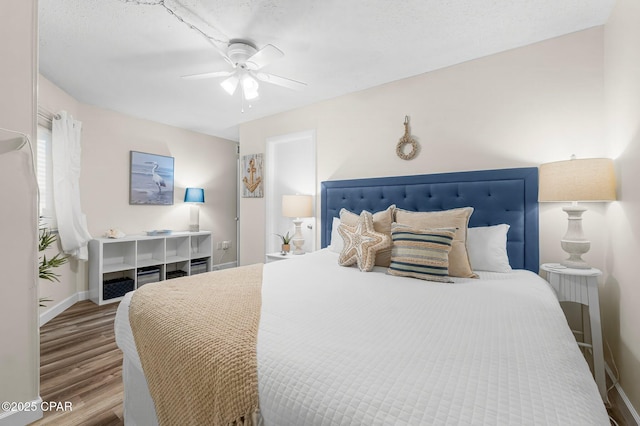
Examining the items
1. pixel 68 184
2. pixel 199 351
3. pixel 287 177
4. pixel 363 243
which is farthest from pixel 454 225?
pixel 68 184

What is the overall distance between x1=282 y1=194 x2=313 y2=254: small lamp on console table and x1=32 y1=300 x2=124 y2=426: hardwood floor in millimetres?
1906

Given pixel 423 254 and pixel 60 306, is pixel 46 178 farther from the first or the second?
pixel 423 254

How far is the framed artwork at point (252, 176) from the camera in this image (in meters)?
4.07

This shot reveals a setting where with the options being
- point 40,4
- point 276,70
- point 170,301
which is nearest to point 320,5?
point 276,70

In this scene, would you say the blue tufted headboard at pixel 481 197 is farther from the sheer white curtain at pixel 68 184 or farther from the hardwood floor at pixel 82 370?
the sheer white curtain at pixel 68 184

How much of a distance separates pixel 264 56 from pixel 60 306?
3.37 metres

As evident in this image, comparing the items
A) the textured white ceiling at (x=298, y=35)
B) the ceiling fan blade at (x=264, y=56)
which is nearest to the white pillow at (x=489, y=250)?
the textured white ceiling at (x=298, y=35)

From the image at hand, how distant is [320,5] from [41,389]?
3.02m

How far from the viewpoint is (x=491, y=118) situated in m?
2.43

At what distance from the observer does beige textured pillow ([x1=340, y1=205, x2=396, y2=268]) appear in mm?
2148

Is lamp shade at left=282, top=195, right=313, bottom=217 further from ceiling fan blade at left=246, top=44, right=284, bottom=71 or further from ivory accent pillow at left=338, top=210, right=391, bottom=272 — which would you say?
ceiling fan blade at left=246, top=44, right=284, bottom=71

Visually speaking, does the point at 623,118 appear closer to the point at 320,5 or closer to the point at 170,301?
the point at 320,5

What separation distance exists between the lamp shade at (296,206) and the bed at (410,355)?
142 centimetres

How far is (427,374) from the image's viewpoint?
75 cm
